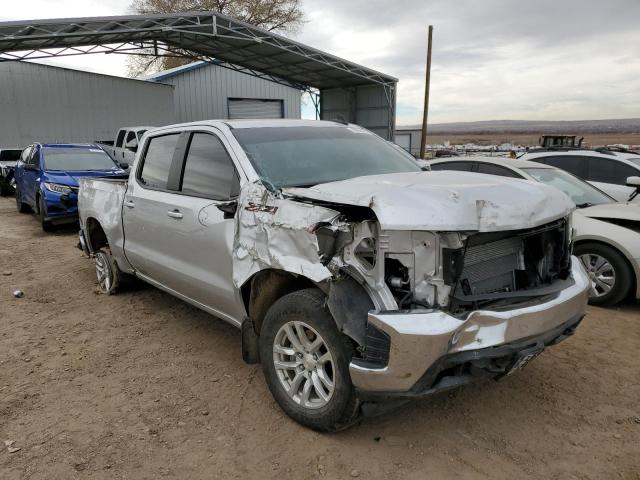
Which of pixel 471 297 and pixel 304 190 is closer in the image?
pixel 471 297

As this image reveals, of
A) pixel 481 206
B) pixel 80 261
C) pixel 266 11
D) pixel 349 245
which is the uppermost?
pixel 266 11

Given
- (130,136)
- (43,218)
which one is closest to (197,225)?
(43,218)

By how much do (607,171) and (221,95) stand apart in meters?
20.7

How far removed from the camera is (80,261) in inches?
297

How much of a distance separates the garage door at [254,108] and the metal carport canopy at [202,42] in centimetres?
298

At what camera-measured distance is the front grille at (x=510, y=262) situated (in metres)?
2.64

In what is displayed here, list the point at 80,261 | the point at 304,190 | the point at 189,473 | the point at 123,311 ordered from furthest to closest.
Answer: the point at 80,261, the point at 123,311, the point at 304,190, the point at 189,473

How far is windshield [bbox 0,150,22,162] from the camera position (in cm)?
1692

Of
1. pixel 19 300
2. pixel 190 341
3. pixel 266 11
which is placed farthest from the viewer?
pixel 266 11

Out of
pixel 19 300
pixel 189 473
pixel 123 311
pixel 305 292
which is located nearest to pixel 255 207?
pixel 305 292

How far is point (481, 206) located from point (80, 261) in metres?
6.75

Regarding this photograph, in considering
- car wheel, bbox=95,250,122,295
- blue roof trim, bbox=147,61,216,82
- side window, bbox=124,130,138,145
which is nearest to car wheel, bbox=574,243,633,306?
car wheel, bbox=95,250,122,295

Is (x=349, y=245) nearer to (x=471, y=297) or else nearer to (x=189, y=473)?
(x=471, y=297)

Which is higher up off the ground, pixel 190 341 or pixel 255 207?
pixel 255 207
